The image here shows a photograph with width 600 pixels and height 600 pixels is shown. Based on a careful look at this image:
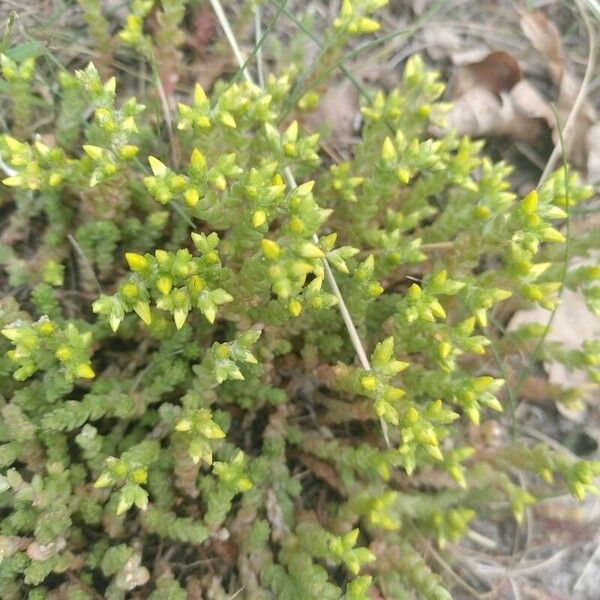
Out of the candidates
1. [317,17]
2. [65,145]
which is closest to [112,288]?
[65,145]

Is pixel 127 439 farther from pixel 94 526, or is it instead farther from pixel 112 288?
pixel 112 288

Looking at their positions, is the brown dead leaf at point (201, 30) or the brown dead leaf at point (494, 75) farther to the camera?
the brown dead leaf at point (494, 75)

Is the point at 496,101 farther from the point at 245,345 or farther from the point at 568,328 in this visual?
the point at 245,345

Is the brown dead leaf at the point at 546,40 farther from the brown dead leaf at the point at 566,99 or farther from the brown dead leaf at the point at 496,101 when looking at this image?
the brown dead leaf at the point at 496,101

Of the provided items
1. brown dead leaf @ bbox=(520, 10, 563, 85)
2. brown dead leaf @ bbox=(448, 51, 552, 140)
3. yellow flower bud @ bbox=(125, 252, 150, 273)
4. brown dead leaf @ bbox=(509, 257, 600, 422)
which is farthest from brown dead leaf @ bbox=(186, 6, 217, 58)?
brown dead leaf @ bbox=(509, 257, 600, 422)

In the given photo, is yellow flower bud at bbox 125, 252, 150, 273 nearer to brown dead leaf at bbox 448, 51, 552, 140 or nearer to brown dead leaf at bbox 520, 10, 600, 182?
brown dead leaf at bbox 448, 51, 552, 140

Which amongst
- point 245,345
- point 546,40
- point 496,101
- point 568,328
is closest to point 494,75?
point 496,101

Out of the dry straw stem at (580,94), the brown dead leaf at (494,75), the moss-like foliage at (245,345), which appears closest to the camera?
the moss-like foliage at (245,345)

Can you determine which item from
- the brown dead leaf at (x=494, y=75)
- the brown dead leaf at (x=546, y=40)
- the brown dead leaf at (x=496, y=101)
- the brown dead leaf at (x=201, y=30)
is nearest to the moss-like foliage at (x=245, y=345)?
the brown dead leaf at (x=201, y=30)

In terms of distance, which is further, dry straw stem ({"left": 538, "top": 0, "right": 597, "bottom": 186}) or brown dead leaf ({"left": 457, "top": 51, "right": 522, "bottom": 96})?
brown dead leaf ({"left": 457, "top": 51, "right": 522, "bottom": 96})
